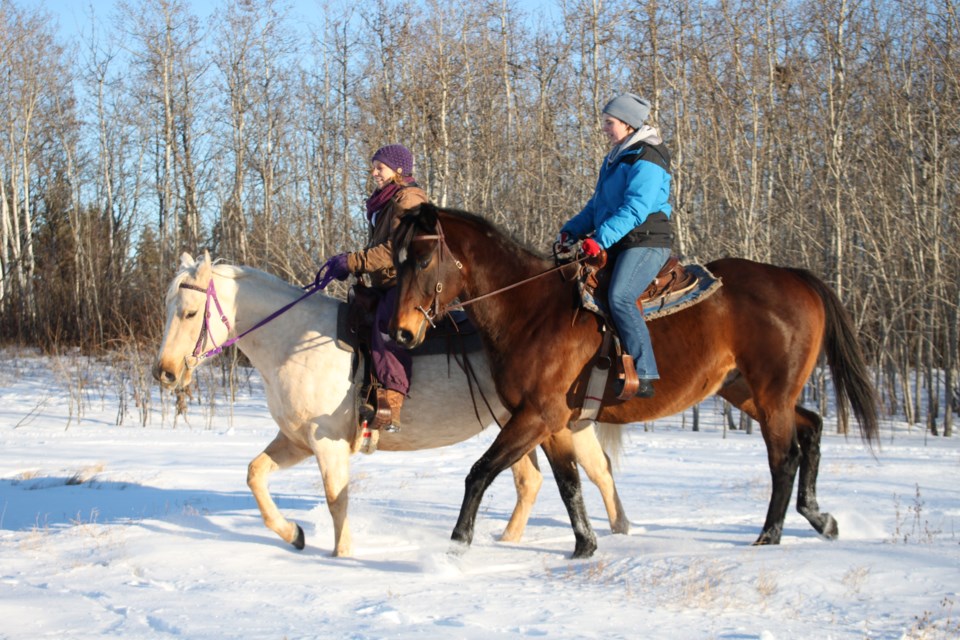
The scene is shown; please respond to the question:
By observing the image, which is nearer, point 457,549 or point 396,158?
point 457,549

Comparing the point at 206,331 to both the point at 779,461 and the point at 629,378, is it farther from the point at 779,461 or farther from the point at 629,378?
the point at 779,461

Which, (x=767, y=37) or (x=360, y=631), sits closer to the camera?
(x=360, y=631)

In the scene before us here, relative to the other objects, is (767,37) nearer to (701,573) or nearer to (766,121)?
(766,121)

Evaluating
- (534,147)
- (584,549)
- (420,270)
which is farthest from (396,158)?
(534,147)

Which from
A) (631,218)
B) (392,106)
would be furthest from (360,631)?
(392,106)

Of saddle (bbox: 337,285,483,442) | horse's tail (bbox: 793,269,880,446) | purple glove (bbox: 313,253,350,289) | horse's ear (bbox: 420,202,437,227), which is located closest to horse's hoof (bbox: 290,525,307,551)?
saddle (bbox: 337,285,483,442)

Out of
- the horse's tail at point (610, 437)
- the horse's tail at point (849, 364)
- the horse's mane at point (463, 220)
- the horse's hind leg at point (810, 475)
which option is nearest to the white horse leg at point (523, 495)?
the horse's tail at point (610, 437)

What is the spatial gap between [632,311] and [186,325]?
9.36ft

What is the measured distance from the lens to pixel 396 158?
6035 millimetres

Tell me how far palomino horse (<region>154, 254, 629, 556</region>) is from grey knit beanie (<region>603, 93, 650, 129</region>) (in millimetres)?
1826

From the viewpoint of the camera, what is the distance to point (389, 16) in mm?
23453

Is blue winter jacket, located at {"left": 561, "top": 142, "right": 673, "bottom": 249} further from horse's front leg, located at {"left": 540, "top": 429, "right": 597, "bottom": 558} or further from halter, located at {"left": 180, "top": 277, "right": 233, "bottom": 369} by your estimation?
halter, located at {"left": 180, "top": 277, "right": 233, "bottom": 369}

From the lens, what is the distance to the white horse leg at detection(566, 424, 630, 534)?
657 cm

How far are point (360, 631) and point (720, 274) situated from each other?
353 centimetres
